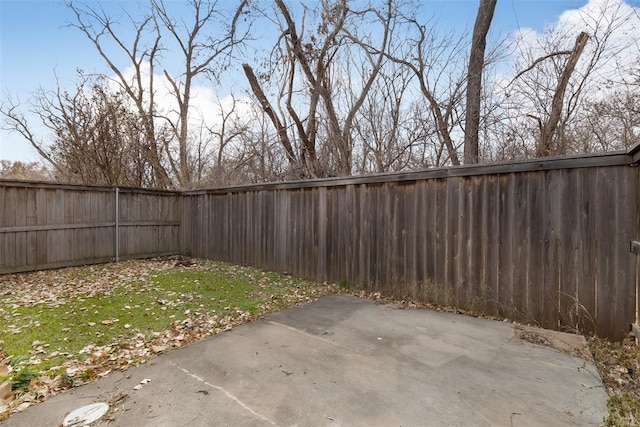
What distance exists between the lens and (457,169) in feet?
12.3

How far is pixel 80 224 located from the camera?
6262 millimetres

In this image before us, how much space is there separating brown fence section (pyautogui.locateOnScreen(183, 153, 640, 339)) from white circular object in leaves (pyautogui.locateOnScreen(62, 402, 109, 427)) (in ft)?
11.2

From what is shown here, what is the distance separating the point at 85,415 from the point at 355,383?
1666 millimetres

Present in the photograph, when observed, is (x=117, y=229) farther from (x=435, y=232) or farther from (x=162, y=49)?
(x=162, y=49)

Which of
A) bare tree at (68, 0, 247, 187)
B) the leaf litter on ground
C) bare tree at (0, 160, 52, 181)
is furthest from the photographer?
bare tree at (0, 160, 52, 181)

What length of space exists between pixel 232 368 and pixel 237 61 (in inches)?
362

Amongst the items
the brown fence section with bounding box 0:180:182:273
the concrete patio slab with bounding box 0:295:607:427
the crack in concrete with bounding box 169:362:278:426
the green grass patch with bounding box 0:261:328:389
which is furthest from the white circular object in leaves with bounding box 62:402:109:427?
the brown fence section with bounding box 0:180:182:273

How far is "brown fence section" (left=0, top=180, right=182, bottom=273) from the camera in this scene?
18.0ft

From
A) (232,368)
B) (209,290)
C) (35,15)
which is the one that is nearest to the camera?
(232,368)

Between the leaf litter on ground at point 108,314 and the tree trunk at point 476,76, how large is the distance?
3.83 meters

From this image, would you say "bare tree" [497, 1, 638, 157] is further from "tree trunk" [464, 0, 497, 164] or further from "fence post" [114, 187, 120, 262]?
"fence post" [114, 187, 120, 262]

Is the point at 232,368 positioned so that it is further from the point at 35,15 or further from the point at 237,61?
the point at 237,61

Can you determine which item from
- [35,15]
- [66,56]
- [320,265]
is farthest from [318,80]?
[66,56]

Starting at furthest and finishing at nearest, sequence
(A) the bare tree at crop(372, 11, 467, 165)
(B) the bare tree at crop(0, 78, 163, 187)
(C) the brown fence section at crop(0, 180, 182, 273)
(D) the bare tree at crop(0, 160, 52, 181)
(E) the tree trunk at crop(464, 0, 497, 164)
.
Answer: (D) the bare tree at crop(0, 160, 52, 181), (B) the bare tree at crop(0, 78, 163, 187), (A) the bare tree at crop(372, 11, 467, 165), (E) the tree trunk at crop(464, 0, 497, 164), (C) the brown fence section at crop(0, 180, 182, 273)
